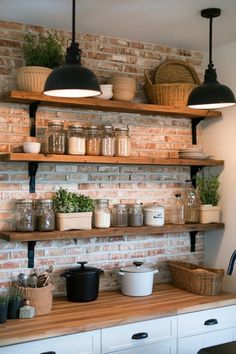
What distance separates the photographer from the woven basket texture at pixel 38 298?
9.84 feet

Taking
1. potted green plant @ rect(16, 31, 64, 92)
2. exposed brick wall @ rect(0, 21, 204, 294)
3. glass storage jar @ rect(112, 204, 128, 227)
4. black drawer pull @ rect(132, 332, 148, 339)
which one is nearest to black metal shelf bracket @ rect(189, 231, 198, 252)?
exposed brick wall @ rect(0, 21, 204, 294)

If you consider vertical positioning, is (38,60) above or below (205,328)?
above

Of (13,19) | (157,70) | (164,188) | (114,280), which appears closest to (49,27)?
(13,19)

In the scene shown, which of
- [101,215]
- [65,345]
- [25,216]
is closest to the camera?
[65,345]

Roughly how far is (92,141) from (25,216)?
64 cm

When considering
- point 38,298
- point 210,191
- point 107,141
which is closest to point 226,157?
point 210,191

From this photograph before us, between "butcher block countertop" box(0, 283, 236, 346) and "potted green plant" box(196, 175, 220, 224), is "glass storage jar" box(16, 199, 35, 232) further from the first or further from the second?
"potted green plant" box(196, 175, 220, 224)

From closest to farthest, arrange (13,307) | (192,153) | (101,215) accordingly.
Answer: (13,307)
(101,215)
(192,153)

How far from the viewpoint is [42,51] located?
10.4 ft

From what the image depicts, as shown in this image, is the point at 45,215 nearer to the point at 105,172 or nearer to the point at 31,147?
the point at 31,147

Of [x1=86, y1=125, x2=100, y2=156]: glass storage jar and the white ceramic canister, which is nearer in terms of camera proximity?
[x1=86, y1=125, x2=100, y2=156]: glass storage jar

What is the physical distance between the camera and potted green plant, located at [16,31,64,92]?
122 inches

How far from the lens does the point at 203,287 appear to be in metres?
3.50

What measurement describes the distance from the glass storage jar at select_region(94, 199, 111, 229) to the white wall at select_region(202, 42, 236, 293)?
958 millimetres
